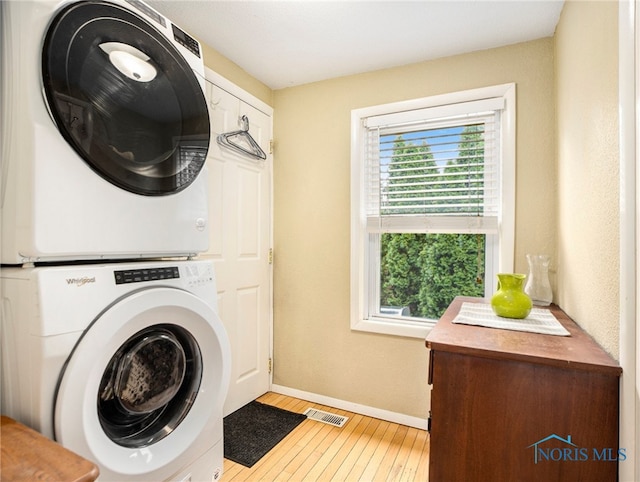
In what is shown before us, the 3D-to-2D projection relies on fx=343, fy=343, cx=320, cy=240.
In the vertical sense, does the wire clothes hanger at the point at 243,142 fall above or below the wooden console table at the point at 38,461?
Result: above

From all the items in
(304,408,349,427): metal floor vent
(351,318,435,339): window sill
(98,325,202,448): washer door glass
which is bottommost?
(304,408,349,427): metal floor vent

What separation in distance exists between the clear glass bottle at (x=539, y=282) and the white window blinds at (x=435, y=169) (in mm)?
308

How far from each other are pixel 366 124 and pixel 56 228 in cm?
196

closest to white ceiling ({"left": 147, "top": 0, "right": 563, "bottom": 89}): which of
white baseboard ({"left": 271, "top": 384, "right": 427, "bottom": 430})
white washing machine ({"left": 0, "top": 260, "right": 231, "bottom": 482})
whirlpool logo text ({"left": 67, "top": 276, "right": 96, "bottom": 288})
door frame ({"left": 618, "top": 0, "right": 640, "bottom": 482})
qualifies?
door frame ({"left": 618, "top": 0, "right": 640, "bottom": 482})

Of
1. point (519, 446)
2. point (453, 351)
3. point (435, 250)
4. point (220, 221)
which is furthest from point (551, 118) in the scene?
point (220, 221)

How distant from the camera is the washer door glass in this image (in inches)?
39.4

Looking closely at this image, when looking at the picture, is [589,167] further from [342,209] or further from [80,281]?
[80,281]

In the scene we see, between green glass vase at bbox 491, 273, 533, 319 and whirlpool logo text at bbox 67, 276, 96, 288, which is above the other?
whirlpool logo text at bbox 67, 276, 96, 288

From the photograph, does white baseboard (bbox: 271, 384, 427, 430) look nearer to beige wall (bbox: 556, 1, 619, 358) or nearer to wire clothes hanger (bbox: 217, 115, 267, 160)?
beige wall (bbox: 556, 1, 619, 358)

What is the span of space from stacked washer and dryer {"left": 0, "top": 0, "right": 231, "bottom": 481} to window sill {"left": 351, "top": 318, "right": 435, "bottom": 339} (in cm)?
128

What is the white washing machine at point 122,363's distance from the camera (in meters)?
0.81

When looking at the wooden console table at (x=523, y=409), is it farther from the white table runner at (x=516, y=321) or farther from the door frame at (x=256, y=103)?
the door frame at (x=256, y=103)

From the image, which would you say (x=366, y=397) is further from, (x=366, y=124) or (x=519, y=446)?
(x=366, y=124)

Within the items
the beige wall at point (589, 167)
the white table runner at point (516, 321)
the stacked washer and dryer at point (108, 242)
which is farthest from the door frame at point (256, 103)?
the beige wall at point (589, 167)
